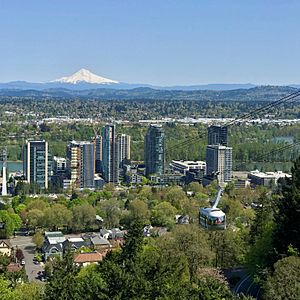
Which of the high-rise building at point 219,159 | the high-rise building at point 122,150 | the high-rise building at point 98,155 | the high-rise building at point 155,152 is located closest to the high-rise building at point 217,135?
the high-rise building at point 219,159

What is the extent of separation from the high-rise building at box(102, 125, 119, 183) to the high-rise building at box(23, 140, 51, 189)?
107 inches

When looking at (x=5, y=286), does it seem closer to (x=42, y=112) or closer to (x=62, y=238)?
(x=62, y=238)

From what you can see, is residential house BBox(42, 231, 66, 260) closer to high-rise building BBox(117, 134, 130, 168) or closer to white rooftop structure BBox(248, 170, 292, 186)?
white rooftop structure BBox(248, 170, 292, 186)

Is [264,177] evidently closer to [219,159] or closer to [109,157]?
[219,159]

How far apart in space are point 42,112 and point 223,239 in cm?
5155

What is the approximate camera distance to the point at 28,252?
13625 mm

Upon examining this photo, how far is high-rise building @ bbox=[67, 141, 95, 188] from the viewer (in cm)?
2416

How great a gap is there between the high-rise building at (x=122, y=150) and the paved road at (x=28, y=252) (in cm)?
1182

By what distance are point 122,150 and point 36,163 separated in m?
5.39

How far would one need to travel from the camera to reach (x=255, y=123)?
1786 inches

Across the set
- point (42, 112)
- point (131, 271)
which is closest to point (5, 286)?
point (131, 271)

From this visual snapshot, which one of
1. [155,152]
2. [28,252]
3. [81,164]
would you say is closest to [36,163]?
[81,164]

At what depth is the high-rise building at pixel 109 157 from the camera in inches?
996

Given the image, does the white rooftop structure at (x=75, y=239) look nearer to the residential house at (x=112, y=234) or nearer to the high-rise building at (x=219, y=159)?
the residential house at (x=112, y=234)
